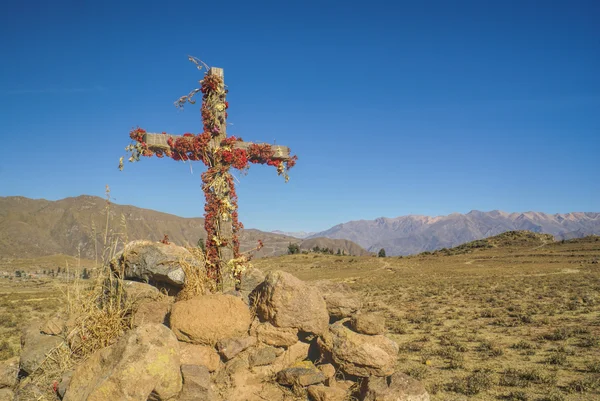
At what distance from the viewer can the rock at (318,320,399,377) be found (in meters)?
6.21

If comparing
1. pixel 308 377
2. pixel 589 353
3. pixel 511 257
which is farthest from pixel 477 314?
pixel 511 257

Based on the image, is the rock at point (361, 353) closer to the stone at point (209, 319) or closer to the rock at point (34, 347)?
the stone at point (209, 319)

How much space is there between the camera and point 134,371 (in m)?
4.52

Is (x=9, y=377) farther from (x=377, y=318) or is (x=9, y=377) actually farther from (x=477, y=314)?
(x=477, y=314)

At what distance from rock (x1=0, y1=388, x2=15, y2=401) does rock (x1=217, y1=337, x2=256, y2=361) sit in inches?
122

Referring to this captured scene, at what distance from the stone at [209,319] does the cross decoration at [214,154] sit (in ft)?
5.67

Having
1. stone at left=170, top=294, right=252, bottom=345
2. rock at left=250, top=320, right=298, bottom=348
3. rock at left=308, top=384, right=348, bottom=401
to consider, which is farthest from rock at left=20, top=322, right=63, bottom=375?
rock at left=308, top=384, right=348, bottom=401

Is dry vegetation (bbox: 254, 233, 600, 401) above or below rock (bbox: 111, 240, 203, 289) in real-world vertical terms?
below

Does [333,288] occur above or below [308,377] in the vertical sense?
above

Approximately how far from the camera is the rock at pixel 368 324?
6.48 m

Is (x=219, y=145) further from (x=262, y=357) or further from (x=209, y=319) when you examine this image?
(x=262, y=357)

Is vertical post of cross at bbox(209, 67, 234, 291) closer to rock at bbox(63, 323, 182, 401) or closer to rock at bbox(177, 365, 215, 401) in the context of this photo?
rock at bbox(177, 365, 215, 401)

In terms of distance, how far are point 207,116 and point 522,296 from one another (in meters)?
20.9

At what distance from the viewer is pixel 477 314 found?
55.1 feet
